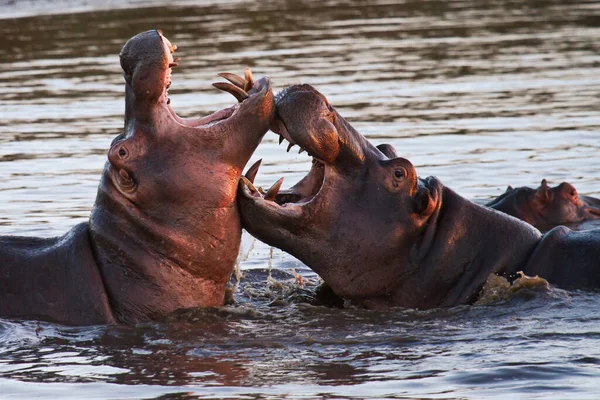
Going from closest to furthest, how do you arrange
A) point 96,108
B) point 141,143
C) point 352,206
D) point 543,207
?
point 141,143
point 352,206
point 543,207
point 96,108

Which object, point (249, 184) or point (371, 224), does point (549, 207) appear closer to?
point (371, 224)

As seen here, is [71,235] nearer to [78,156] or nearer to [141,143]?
[141,143]

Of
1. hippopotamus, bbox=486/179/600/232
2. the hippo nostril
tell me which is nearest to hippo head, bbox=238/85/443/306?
the hippo nostril

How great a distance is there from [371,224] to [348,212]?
5.8 inches

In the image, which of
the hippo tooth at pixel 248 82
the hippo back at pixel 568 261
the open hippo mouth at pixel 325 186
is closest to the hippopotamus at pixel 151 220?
the hippo tooth at pixel 248 82

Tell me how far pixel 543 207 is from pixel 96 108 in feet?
22.9

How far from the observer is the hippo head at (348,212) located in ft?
22.3

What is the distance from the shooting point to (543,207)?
10.1 metres

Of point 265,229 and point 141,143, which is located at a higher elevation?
point 141,143

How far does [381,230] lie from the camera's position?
7000mm

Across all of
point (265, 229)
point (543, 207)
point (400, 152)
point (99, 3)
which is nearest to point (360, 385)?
point (265, 229)

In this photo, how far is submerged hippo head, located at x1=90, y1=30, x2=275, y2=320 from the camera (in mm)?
6453

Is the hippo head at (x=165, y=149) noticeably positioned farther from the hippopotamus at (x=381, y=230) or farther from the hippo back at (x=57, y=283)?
the hippo back at (x=57, y=283)

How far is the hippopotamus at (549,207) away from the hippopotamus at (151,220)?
365cm
